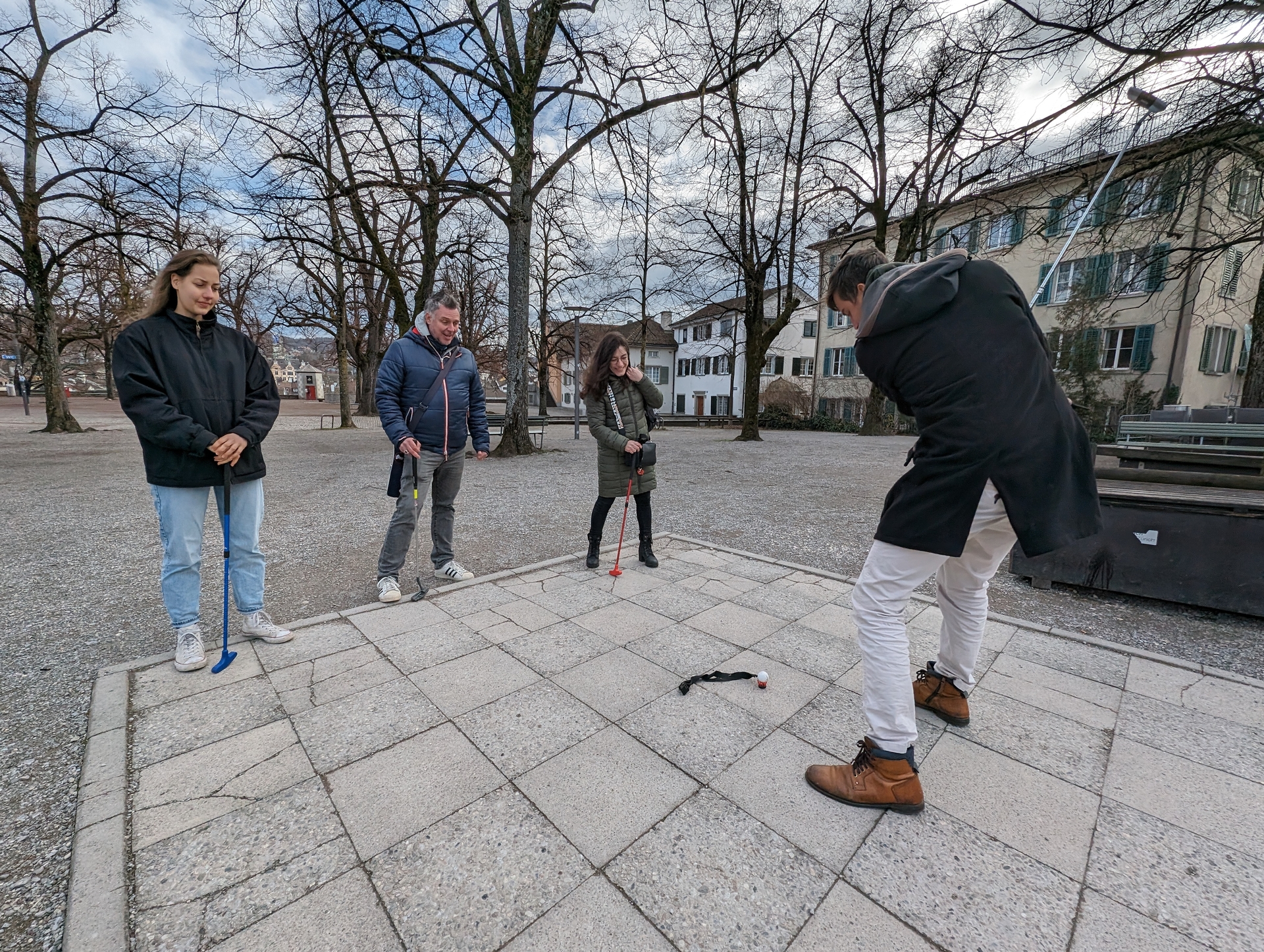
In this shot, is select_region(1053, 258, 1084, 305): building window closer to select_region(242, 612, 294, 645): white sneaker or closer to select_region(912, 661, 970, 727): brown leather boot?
select_region(912, 661, 970, 727): brown leather boot

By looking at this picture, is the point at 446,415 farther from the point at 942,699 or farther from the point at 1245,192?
the point at 1245,192

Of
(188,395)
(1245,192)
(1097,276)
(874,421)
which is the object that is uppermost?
(1245,192)

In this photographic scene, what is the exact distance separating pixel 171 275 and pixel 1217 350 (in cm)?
2936

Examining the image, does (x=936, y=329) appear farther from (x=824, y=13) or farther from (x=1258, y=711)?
(x=824, y=13)

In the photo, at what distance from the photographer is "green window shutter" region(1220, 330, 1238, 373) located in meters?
20.5

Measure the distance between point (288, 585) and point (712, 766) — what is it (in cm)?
366

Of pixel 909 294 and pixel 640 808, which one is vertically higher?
pixel 909 294

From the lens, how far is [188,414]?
2799 mm

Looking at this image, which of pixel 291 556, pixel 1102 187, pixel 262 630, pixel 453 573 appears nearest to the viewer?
pixel 262 630

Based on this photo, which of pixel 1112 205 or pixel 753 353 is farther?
pixel 753 353

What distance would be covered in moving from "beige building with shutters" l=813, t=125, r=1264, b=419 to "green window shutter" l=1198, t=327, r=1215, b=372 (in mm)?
67

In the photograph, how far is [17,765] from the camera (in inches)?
85.0

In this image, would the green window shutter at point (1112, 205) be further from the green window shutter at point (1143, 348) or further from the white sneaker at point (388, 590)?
the green window shutter at point (1143, 348)

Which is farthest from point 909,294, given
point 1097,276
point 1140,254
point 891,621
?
point 1097,276
